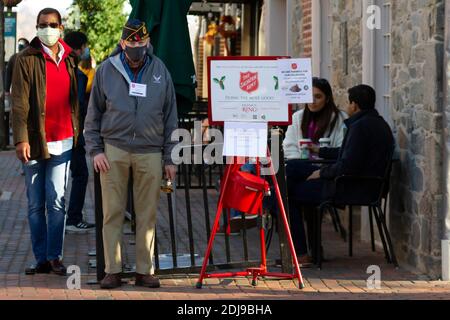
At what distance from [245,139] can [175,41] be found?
134 centimetres

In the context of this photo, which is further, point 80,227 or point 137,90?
point 80,227

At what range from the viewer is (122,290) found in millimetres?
8180

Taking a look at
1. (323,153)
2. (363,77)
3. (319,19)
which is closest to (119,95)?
(323,153)

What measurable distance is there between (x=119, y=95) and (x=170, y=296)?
144 cm

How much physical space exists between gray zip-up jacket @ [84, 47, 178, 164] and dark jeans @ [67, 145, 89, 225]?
3248 mm

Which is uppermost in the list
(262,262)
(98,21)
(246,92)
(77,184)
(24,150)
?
(98,21)

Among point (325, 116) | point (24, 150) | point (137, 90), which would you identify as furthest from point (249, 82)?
point (325, 116)

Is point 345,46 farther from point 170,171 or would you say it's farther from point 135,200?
point 135,200

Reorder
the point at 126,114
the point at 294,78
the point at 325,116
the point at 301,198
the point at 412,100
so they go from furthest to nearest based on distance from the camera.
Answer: the point at 325,116
the point at 301,198
the point at 412,100
the point at 294,78
the point at 126,114

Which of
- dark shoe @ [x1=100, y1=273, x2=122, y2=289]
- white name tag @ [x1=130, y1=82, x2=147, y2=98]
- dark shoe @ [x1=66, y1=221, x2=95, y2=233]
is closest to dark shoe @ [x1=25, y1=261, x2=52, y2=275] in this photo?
dark shoe @ [x1=100, y1=273, x2=122, y2=289]

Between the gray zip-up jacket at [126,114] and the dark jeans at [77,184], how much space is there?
3248 mm

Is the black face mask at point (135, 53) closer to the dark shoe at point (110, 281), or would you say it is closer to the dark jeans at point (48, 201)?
the dark jeans at point (48, 201)

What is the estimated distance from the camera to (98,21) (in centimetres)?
3469

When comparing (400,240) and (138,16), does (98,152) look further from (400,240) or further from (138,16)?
(400,240)
